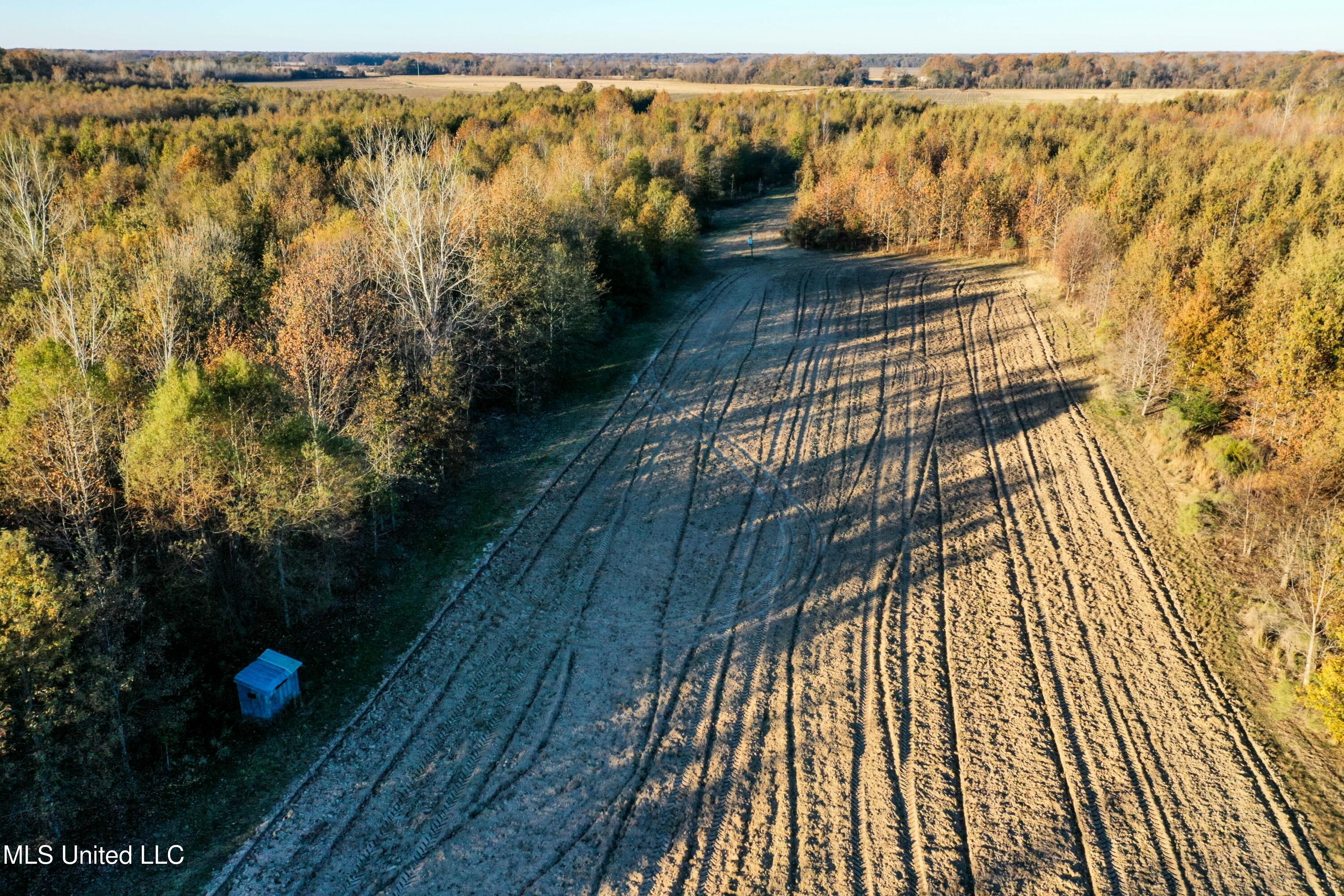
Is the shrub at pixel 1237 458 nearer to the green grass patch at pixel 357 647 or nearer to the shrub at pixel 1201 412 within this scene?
the shrub at pixel 1201 412

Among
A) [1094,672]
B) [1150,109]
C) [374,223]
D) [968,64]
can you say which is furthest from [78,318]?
[968,64]

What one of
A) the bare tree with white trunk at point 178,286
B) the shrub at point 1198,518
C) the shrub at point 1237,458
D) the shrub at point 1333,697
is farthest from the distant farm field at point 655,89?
the shrub at point 1333,697

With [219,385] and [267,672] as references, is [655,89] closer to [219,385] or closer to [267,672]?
[219,385]

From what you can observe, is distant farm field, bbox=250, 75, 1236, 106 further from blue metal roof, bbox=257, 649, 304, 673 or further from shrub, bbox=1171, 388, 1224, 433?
blue metal roof, bbox=257, 649, 304, 673

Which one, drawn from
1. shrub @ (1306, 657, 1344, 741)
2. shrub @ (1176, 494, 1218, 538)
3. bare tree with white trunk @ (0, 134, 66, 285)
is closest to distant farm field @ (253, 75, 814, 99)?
bare tree with white trunk @ (0, 134, 66, 285)

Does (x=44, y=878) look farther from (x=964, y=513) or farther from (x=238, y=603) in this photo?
(x=964, y=513)

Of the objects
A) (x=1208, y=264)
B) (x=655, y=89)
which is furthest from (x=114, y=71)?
(x=1208, y=264)

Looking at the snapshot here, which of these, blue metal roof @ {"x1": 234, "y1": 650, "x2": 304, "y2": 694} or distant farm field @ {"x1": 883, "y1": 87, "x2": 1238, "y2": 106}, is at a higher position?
distant farm field @ {"x1": 883, "y1": 87, "x2": 1238, "y2": 106}
